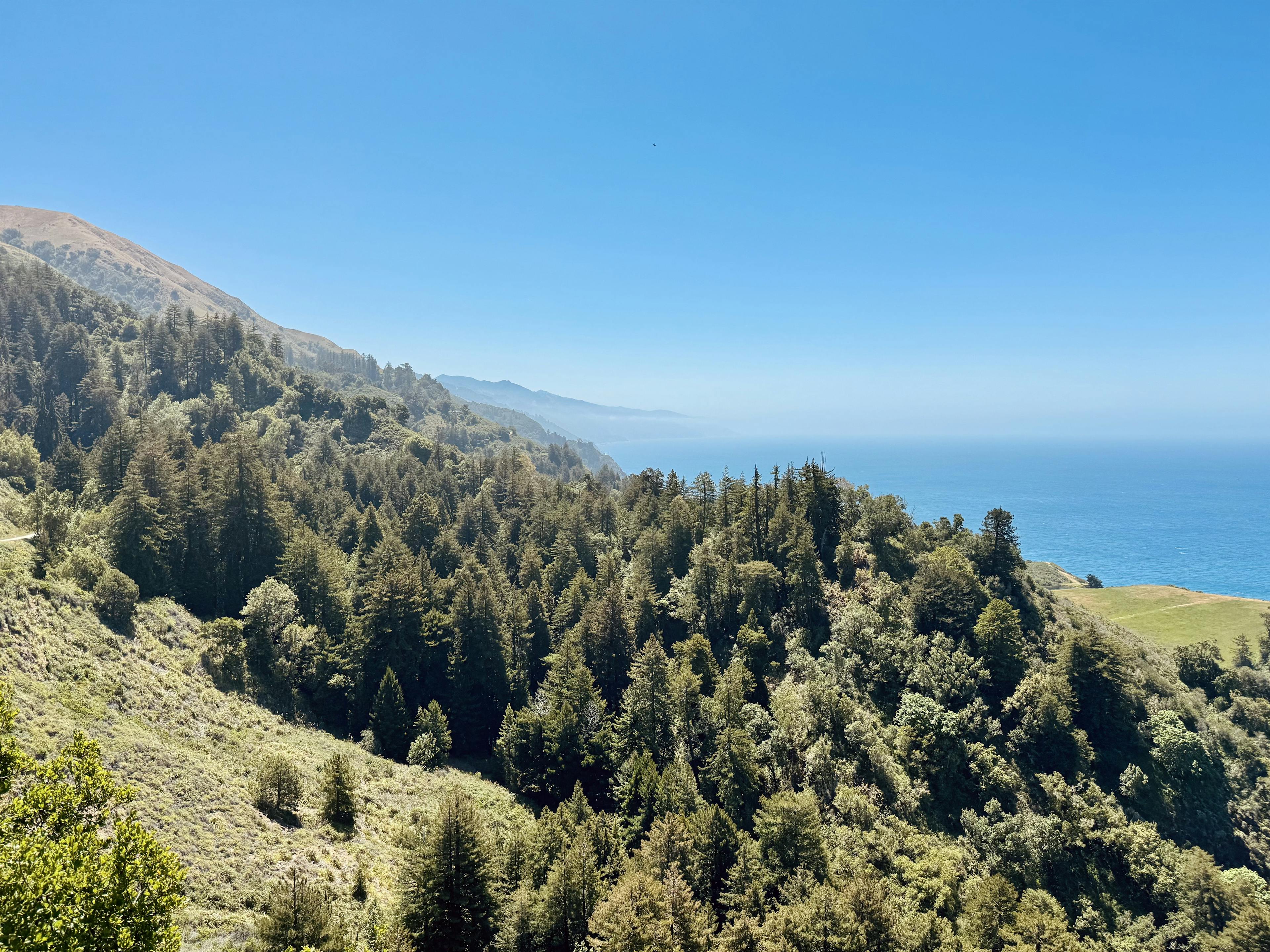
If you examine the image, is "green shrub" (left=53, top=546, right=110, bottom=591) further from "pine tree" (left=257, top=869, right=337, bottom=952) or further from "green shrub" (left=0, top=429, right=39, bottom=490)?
"green shrub" (left=0, top=429, right=39, bottom=490)

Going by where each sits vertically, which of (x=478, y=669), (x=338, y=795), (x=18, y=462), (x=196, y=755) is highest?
(x=18, y=462)

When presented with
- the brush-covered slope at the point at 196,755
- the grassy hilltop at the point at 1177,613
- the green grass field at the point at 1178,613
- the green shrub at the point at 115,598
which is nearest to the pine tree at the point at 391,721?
the brush-covered slope at the point at 196,755

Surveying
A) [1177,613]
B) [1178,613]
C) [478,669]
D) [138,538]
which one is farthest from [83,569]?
[1178,613]

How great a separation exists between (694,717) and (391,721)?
1443 inches

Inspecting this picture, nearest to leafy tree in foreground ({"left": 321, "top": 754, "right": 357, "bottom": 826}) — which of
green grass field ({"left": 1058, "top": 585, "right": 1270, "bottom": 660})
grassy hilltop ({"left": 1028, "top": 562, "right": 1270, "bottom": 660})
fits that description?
grassy hilltop ({"left": 1028, "top": 562, "right": 1270, "bottom": 660})

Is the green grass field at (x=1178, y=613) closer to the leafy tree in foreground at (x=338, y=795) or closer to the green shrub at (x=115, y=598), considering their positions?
the leafy tree in foreground at (x=338, y=795)

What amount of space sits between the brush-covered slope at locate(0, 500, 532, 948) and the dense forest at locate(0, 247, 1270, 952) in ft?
9.78

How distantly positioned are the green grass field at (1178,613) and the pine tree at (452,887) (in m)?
109

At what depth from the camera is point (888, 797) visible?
53.5m

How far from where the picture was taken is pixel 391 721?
65562 mm

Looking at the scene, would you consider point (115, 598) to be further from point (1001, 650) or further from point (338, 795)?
point (1001, 650)

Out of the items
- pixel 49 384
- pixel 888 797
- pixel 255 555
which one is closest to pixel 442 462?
pixel 255 555

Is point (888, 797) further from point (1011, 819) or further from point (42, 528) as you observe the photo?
point (42, 528)

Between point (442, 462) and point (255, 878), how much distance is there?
435 feet
